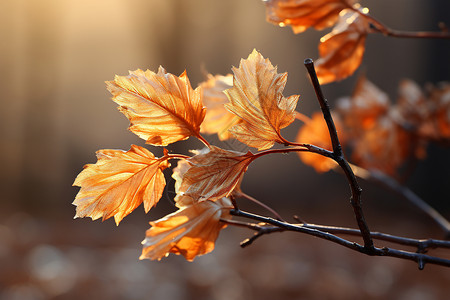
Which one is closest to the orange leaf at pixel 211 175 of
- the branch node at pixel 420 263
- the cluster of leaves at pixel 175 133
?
the cluster of leaves at pixel 175 133

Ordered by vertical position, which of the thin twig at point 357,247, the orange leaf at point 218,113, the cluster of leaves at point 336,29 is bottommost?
the thin twig at point 357,247

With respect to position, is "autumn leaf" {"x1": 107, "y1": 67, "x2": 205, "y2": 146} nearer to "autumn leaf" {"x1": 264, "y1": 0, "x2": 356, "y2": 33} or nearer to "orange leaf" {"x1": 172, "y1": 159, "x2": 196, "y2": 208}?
"orange leaf" {"x1": 172, "y1": 159, "x2": 196, "y2": 208}

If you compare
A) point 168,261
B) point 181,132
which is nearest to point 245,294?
point 168,261

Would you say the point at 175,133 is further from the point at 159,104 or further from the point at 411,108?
the point at 411,108

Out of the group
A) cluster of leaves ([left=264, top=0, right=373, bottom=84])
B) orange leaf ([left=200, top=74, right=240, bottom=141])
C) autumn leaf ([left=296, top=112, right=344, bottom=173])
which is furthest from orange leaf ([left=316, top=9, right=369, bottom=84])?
autumn leaf ([left=296, top=112, right=344, bottom=173])

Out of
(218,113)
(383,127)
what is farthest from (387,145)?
(218,113)

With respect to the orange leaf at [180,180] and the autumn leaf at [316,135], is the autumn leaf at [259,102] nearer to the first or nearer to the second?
the orange leaf at [180,180]

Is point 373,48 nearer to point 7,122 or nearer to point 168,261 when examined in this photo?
point 168,261
